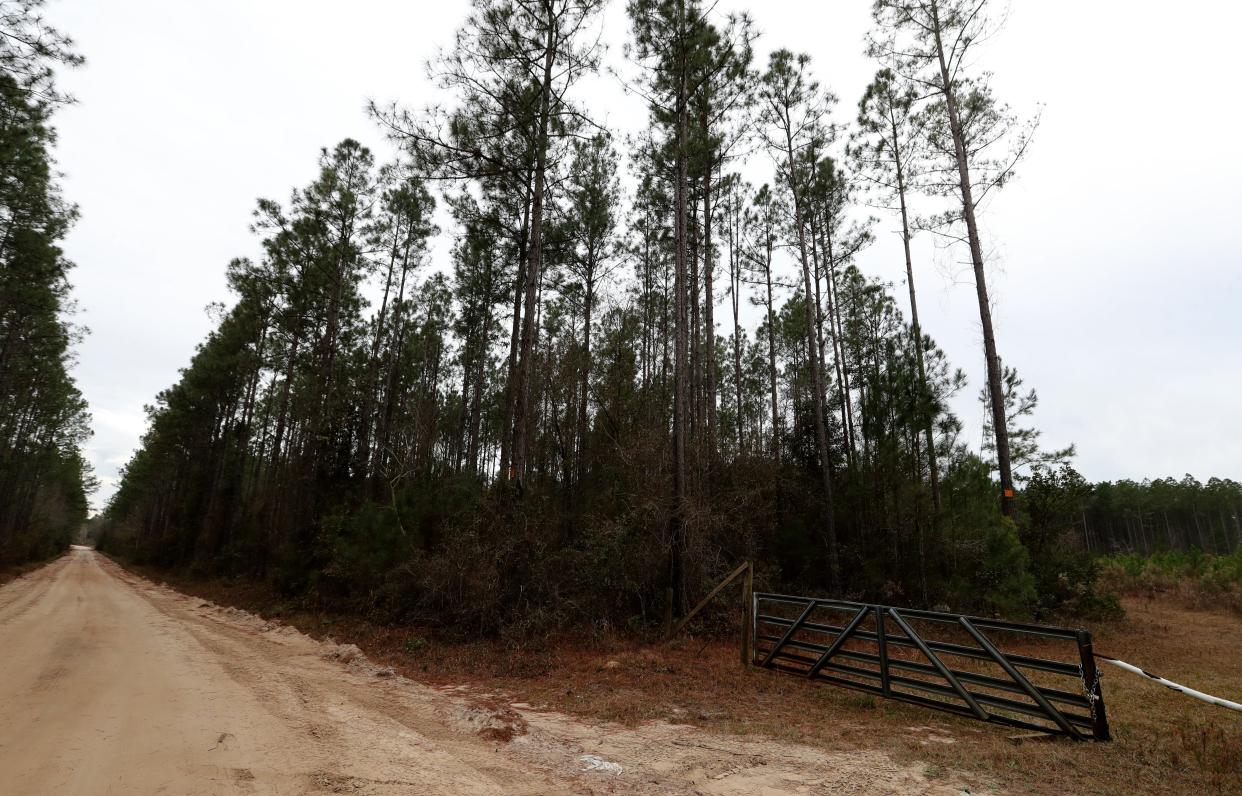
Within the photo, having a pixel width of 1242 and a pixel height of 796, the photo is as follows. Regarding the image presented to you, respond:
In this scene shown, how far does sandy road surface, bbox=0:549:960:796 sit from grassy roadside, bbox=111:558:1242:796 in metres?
0.60

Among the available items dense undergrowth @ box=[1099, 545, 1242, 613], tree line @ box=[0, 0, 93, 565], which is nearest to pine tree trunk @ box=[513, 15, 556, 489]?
tree line @ box=[0, 0, 93, 565]

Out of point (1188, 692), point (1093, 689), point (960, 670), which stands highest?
point (1188, 692)

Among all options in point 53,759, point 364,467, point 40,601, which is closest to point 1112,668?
point 53,759

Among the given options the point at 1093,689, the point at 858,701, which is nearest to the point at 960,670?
the point at 858,701

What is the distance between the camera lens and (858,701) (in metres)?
6.68

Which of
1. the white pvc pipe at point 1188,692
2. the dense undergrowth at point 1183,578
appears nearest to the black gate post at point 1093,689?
the white pvc pipe at point 1188,692

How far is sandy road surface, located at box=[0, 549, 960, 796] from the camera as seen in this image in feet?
12.8

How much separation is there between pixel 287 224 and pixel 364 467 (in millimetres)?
10200

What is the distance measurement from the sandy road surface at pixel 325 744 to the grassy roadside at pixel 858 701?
60cm

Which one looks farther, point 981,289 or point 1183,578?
point 1183,578

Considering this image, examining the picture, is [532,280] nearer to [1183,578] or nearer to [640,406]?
[640,406]

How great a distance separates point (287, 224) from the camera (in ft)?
68.0

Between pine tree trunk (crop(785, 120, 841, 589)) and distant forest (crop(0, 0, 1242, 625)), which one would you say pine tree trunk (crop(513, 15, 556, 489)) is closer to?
distant forest (crop(0, 0, 1242, 625))

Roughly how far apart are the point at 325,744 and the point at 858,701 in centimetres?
591
